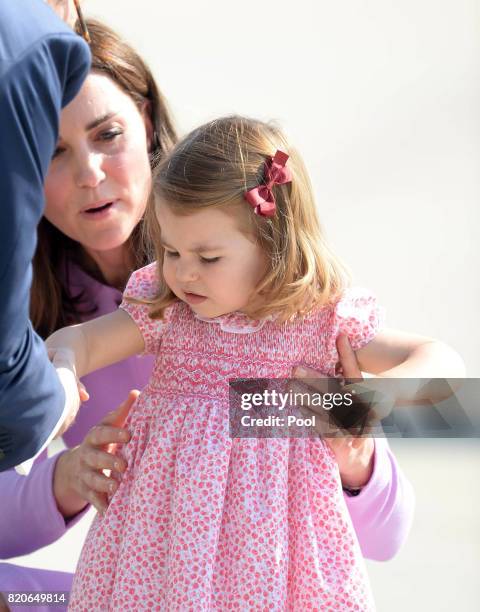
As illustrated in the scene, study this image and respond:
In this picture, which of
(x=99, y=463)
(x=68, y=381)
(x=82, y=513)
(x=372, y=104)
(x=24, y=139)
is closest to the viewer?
(x=24, y=139)

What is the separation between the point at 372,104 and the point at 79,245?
4.99 ft

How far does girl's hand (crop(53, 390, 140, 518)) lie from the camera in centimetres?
126

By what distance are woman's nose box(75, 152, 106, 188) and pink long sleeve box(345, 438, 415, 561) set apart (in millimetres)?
609

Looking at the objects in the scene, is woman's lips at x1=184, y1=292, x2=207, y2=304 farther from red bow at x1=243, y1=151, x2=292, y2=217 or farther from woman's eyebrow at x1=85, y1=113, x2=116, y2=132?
woman's eyebrow at x1=85, y1=113, x2=116, y2=132

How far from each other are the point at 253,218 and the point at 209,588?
46cm

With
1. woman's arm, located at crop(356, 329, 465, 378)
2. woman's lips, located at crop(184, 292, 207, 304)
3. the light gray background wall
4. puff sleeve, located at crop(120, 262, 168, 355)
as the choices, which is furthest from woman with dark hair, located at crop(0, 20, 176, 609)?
the light gray background wall

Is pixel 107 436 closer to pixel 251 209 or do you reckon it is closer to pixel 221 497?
pixel 221 497

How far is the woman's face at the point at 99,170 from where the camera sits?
1.52 m

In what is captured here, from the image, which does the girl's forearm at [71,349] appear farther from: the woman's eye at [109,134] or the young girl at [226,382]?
the woman's eye at [109,134]

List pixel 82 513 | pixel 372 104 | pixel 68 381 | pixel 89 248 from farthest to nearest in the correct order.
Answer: pixel 372 104, pixel 89 248, pixel 82 513, pixel 68 381

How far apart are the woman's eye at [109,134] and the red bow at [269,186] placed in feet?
1.42

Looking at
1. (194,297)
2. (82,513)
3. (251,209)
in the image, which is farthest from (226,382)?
(82,513)

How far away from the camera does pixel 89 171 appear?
1509 millimetres

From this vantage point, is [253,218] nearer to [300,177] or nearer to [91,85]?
[300,177]
